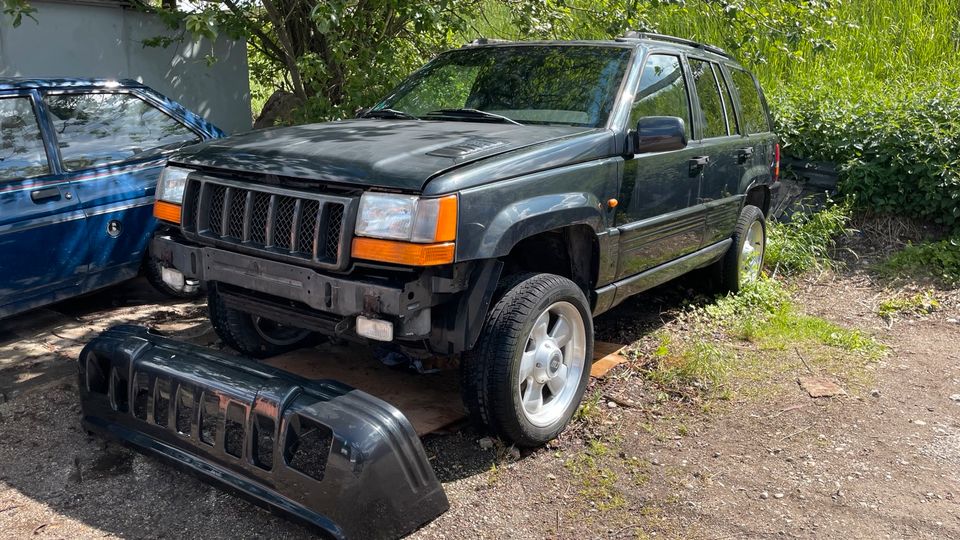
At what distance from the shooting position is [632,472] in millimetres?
3721

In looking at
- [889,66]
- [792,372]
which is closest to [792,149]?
[889,66]

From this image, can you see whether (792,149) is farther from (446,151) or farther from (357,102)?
(446,151)

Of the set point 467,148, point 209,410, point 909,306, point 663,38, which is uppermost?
point 663,38

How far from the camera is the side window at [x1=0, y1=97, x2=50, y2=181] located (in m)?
4.95

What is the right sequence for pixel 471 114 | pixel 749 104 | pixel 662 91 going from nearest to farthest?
pixel 471 114, pixel 662 91, pixel 749 104

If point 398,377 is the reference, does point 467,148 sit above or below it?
above

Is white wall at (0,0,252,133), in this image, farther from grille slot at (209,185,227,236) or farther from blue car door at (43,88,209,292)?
grille slot at (209,185,227,236)

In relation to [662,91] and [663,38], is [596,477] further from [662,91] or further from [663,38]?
[663,38]

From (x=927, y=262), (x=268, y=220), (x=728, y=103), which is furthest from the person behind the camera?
(x=927, y=262)

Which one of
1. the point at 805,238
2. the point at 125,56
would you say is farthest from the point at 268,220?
the point at 125,56

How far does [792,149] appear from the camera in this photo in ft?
26.9

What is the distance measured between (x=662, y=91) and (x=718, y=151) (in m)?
0.74

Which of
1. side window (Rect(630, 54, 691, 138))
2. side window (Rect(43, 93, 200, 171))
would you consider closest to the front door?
side window (Rect(630, 54, 691, 138))

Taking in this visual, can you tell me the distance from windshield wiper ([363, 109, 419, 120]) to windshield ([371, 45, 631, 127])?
0.06ft
